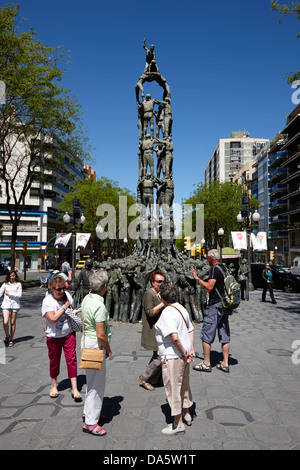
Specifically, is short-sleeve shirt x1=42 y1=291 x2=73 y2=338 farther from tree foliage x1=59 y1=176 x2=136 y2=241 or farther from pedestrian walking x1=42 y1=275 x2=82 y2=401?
tree foliage x1=59 y1=176 x2=136 y2=241

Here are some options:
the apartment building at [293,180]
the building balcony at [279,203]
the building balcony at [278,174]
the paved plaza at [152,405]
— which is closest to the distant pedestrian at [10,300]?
the paved plaza at [152,405]

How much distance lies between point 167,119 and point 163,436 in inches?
505

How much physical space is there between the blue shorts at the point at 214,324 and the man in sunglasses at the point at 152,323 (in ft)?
3.08

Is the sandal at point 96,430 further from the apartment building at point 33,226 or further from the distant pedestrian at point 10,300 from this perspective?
the apartment building at point 33,226

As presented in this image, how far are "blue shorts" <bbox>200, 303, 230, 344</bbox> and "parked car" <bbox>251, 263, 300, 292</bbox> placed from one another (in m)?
14.0

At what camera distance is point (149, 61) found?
1419 cm

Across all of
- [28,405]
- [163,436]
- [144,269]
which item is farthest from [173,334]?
[144,269]

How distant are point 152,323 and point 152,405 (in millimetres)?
1053

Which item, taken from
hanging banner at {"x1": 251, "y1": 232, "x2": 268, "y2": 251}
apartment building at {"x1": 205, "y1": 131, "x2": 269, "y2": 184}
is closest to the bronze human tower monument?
hanging banner at {"x1": 251, "y1": 232, "x2": 268, "y2": 251}

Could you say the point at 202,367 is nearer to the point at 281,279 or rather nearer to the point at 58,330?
the point at 58,330

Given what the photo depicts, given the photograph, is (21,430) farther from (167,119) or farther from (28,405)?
(167,119)

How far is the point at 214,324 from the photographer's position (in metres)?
5.32

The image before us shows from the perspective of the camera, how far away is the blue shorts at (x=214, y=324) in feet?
17.4

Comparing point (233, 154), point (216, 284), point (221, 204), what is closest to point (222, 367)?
point (216, 284)
